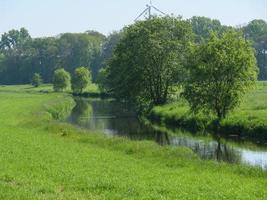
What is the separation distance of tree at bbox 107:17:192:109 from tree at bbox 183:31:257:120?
2554 cm

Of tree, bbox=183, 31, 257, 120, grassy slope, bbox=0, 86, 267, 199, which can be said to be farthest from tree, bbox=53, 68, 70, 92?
grassy slope, bbox=0, 86, 267, 199

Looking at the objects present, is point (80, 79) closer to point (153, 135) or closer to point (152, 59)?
point (152, 59)

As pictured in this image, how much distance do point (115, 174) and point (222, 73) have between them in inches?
1416

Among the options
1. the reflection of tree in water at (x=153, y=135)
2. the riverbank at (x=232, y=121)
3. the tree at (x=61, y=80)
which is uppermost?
the tree at (x=61, y=80)

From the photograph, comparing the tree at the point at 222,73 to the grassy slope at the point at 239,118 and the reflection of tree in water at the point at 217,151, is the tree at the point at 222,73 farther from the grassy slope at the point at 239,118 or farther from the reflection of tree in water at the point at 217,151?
the reflection of tree in water at the point at 217,151

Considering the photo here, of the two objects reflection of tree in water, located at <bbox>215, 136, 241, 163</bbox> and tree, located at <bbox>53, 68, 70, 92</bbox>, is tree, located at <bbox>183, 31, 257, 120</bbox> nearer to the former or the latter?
reflection of tree in water, located at <bbox>215, 136, 241, 163</bbox>

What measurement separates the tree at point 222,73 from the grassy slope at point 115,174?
20830mm

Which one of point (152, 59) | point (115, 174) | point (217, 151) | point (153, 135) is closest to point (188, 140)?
point (153, 135)

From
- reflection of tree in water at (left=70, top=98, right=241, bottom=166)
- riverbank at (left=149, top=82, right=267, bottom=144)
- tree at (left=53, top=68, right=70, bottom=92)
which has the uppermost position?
tree at (left=53, top=68, right=70, bottom=92)

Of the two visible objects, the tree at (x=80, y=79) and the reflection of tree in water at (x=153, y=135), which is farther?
the tree at (x=80, y=79)

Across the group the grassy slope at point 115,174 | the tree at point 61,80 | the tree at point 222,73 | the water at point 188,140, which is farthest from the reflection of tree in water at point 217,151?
the tree at point 61,80

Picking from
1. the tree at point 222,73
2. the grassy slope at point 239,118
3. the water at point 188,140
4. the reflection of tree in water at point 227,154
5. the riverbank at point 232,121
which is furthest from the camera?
the tree at point 222,73

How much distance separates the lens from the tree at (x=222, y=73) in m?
59.8

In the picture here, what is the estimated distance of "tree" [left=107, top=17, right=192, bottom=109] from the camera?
88.6m
